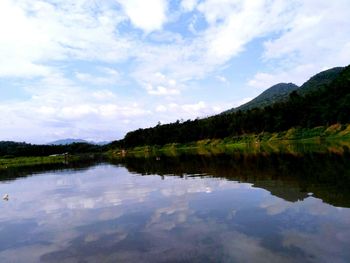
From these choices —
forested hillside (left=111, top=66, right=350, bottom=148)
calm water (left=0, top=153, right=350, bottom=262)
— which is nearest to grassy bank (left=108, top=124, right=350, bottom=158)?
forested hillside (left=111, top=66, right=350, bottom=148)

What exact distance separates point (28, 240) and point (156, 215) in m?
6.90

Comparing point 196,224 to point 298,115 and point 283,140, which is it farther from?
point 298,115

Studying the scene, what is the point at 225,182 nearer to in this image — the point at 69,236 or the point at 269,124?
the point at 69,236

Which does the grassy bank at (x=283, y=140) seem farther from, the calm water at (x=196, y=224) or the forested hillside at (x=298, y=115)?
the calm water at (x=196, y=224)

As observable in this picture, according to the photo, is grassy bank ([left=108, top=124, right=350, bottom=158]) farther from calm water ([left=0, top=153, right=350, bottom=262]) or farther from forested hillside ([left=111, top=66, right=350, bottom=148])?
calm water ([left=0, top=153, right=350, bottom=262])

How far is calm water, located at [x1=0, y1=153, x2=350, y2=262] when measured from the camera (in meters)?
14.4

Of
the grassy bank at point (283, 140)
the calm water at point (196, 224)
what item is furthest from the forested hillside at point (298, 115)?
the calm water at point (196, 224)

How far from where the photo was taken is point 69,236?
63.5ft

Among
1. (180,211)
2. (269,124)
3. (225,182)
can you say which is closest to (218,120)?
(269,124)

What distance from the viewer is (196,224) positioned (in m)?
19.2

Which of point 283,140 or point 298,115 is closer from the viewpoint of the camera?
point 283,140

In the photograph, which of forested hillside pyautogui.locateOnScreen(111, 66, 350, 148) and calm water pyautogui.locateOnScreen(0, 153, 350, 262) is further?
forested hillside pyautogui.locateOnScreen(111, 66, 350, 148)

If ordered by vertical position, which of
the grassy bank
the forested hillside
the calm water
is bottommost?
the calm water

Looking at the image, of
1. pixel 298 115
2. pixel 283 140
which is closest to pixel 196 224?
pixel 283 140
